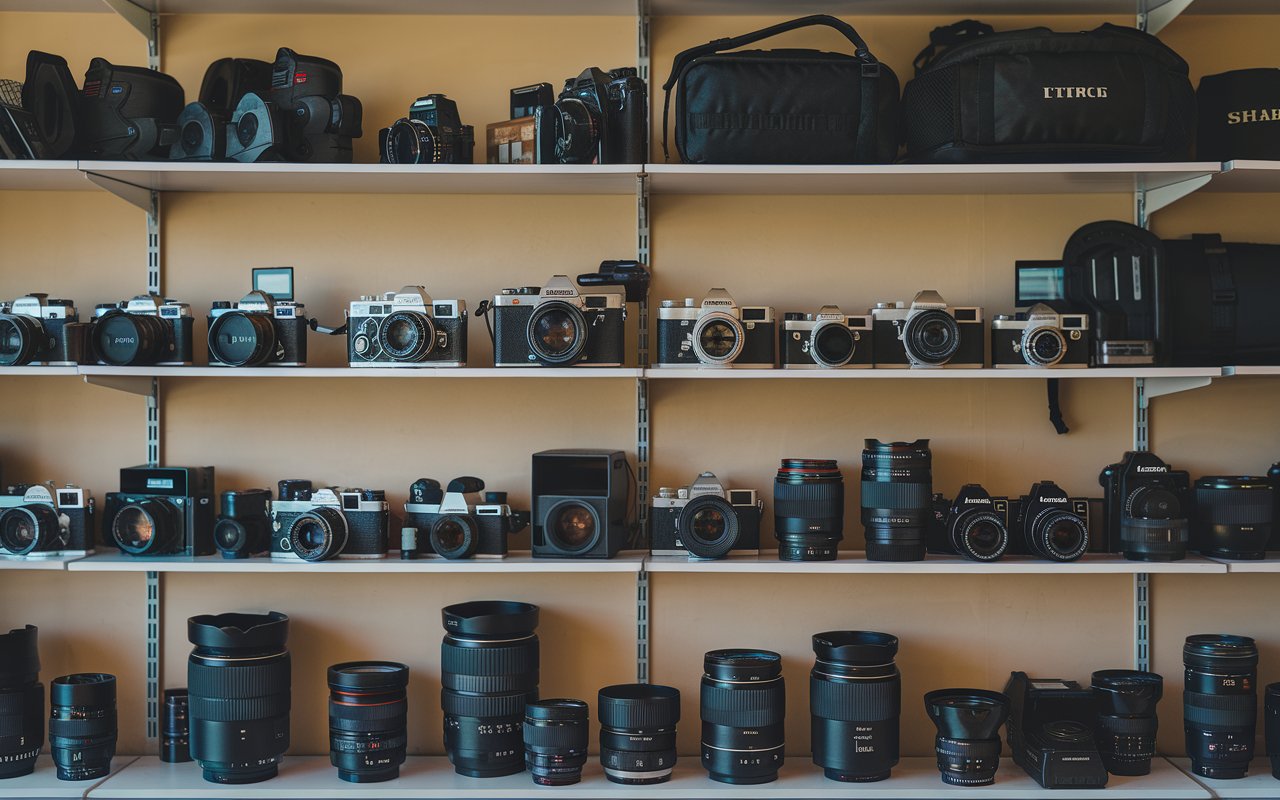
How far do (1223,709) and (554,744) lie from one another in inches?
73.7

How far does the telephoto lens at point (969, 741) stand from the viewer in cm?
312

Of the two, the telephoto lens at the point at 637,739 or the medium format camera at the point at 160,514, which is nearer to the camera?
the telephoto lens at the point at 637,739

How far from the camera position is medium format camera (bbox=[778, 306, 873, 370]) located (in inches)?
127

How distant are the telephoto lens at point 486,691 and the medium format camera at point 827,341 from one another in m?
1.08

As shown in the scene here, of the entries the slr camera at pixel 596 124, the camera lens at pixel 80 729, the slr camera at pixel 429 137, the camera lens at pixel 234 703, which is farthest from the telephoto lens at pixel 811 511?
the camera lens at pixel 80 729

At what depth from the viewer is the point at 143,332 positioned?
326 cm

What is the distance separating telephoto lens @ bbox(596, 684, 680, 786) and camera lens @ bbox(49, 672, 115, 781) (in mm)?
1425

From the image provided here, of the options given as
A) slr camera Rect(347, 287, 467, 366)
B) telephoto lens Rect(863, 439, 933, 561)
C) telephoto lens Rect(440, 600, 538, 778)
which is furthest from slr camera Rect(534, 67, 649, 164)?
telephoto lens Rect(440, 600, 538, 778)

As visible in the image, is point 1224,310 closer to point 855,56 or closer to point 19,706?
point 855,56

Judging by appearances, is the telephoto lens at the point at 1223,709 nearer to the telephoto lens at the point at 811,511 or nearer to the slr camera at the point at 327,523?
the telephoto lens at the point at 811,511

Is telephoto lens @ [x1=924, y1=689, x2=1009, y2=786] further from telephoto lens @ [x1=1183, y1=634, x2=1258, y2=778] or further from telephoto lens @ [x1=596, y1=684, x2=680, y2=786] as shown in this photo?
telephoto lens @ [x1=596, y1=684, x2=680, y2=786]

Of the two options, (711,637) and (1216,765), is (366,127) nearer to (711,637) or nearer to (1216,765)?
(711,637)

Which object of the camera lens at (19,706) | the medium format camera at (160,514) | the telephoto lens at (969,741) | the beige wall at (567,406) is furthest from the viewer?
the beige wall at (567,406)

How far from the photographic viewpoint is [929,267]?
11.8ft
